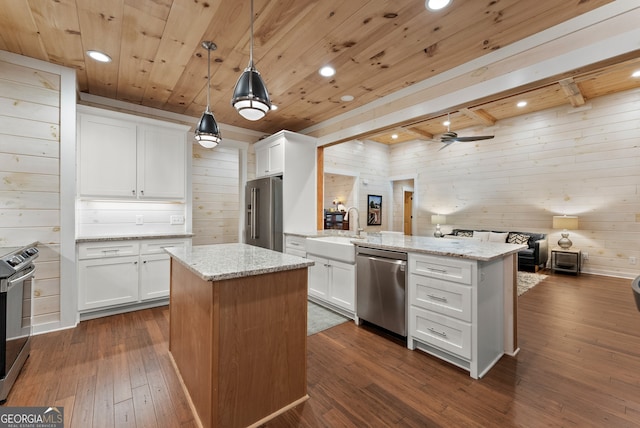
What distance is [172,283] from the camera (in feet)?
7.50

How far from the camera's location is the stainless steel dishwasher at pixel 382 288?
8.26ft

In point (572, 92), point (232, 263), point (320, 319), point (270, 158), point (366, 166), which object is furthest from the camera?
point (366, 166)

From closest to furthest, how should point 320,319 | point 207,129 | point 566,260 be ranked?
point 207,129
point 320,319
point 566,260

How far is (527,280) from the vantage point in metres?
4.85

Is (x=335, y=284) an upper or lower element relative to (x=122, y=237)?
lower

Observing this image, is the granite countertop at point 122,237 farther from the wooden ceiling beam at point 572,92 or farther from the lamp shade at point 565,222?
the lamp shade at point 565,222

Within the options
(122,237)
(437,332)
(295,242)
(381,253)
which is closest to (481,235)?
(295,242)

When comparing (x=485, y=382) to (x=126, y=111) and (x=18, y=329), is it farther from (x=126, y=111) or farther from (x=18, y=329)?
(x=126, y=111)

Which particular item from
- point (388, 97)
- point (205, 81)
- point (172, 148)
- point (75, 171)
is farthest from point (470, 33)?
point (75, 171)

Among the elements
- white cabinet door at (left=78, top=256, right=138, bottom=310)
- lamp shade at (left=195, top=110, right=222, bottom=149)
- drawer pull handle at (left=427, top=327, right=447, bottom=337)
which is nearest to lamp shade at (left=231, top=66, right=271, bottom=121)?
lamp shade at (left=195, top=110, right=222, bottom=149)

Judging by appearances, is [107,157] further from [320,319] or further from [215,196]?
[320,319]

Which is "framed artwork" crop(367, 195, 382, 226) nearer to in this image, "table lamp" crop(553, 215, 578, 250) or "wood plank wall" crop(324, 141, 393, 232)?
"wood plank wall" crop(324, 141, 393, 232)

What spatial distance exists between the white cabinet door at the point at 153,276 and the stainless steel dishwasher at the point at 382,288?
2.33m

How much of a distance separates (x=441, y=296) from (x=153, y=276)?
3.29 metres
